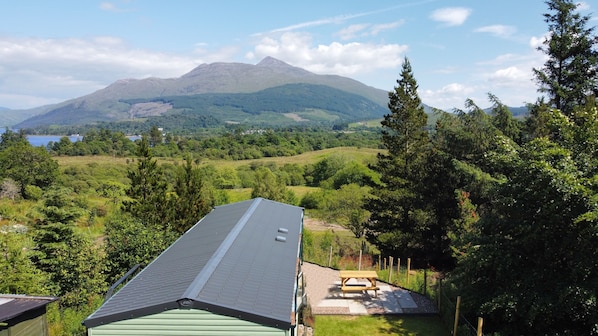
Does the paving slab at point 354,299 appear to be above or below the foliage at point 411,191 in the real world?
below

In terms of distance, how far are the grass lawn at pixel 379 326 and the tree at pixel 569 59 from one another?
13854mm

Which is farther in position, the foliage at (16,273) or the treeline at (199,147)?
the treeline at (199,147)

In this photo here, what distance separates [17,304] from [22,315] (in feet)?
1.65

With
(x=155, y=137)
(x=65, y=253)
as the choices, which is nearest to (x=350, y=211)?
(x=65, y=253)

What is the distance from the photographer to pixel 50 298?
891 centimetres

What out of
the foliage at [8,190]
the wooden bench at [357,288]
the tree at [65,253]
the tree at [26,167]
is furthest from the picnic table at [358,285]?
the tree at [26,167]

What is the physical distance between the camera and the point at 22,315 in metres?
8.23

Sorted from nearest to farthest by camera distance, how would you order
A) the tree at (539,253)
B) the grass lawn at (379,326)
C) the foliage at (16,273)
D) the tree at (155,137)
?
the tree at (539,253), the foliage at (16,273), the grass lawn at (379,326), the tree at (155,137)

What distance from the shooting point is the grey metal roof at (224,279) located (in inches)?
285

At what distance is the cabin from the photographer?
A: 7.90 m

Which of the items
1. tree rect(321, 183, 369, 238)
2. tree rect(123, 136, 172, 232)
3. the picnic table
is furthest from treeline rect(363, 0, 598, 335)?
tree rect(123, 136, 172, 232)

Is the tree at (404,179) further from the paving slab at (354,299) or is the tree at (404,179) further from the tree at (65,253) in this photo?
the tree at (65,253)

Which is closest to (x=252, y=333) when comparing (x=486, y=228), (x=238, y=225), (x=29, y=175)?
(x=238, y=225)

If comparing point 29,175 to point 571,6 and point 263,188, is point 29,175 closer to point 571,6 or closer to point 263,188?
point 263,188
